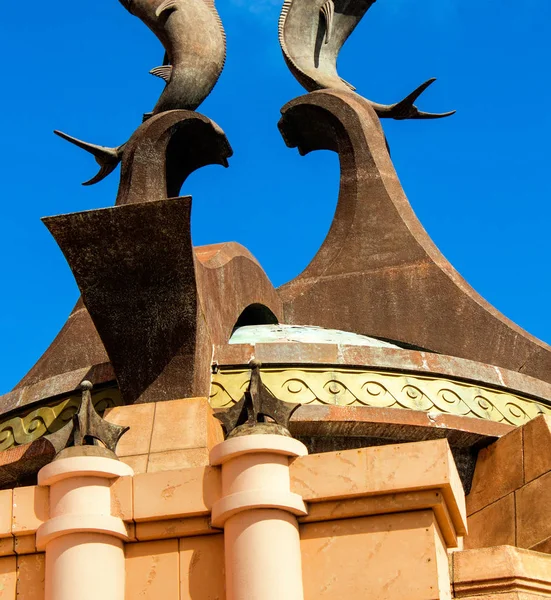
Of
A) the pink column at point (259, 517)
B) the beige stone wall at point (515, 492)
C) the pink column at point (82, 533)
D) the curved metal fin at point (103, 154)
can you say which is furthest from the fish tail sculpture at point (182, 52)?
the pink column at point (259, 517)

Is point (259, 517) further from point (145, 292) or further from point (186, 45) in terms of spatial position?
point (186, 45)

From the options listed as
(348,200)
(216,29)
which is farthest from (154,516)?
(216,29)

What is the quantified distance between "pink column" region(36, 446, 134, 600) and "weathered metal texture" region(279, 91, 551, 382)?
241 inches

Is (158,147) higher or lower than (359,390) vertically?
higher

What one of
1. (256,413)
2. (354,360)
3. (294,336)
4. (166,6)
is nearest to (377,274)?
(294,336)

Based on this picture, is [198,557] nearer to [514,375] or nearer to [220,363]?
[220,363]

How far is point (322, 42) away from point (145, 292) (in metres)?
7.09

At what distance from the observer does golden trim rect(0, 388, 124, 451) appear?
10.8 metres

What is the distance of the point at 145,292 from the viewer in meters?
9.83

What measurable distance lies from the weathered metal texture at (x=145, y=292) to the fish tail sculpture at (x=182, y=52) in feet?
14.8

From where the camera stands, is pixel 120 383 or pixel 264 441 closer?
pixel 264 441

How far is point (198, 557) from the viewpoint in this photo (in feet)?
25.2

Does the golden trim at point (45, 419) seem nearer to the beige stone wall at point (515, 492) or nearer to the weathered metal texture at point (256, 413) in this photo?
the beige stone wall at point (515, 492)

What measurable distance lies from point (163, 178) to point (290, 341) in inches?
134
